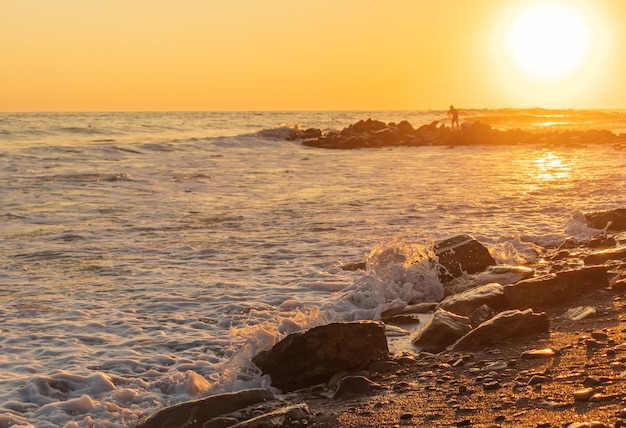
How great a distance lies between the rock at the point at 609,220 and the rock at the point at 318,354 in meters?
7.56

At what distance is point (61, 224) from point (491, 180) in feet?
43.1

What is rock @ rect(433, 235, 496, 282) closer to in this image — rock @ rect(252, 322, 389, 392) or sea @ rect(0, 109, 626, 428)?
sea @ rect(0, 109, 626, 428)

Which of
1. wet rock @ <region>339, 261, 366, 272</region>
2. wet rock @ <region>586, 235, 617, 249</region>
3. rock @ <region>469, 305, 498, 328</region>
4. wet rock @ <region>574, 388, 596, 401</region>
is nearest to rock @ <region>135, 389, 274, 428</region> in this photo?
wet rock @ <region>574, 388, 596, 401</region>

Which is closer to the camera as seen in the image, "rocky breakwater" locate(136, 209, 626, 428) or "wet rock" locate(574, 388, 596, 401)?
"wet rock" locate(574, 388, 596, 401)

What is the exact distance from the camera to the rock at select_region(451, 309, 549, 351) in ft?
21.3

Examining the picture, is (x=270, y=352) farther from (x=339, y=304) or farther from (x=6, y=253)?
(x=6, y=253)

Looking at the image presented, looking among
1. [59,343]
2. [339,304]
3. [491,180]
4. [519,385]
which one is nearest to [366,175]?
[491,180]

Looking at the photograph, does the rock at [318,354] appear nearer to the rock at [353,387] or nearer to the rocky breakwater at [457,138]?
the rock at [353,387]

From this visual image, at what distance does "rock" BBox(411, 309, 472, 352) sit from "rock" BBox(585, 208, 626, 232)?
6487 mm

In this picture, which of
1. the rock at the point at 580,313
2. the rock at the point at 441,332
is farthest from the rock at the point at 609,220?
the rock at the point at 441,332

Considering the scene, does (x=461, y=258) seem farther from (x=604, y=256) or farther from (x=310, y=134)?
(x=310, y=134)

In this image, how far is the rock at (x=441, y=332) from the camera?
6.82 m

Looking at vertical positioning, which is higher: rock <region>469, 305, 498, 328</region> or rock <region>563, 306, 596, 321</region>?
rock <region>563, 306, 596, 321</region>

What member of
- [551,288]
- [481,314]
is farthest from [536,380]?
[551,288]
